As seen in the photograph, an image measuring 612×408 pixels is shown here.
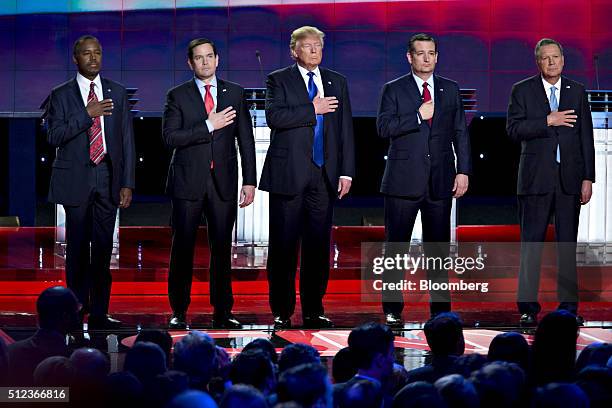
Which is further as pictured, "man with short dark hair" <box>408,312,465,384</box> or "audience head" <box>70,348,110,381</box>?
"man with short dark hair" <box>408,312,465,384</box>

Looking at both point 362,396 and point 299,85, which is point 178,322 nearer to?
point 299,85

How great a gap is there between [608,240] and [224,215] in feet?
12.3

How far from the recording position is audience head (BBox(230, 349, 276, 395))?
2832mm

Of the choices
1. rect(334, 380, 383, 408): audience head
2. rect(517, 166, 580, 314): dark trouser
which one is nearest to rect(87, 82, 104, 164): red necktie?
rect(517, 166, 580, 314): dark trouser

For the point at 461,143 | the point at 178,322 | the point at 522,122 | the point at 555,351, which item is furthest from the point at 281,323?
the point at 555,351

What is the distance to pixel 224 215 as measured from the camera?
562cm

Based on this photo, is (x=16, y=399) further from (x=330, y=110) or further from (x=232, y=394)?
(x=330, y=110)

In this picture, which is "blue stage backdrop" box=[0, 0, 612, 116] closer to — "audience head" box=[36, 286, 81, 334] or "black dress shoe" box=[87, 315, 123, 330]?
"black dress shoe" box=[87, 315, 123, 330]

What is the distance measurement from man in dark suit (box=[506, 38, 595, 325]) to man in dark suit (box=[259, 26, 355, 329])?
1052 millimetres

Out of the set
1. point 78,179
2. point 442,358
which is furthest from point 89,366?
point 78,179

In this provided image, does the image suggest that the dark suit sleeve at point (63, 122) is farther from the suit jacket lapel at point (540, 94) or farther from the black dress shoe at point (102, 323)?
the suit jacket lapel at point (540, 94)

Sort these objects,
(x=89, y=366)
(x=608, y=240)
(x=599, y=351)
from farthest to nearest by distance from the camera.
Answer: (x=608, y=240) < (x=599, y=351) < (x=89, y=366)

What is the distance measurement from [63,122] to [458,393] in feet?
11.5

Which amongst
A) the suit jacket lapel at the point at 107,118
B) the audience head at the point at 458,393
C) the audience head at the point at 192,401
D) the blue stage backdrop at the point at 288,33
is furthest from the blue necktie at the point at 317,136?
the blue stage backdrop at the point at 288,33
